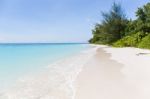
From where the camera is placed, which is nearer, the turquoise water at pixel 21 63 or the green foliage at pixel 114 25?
the turquoise water at pixel 21 63

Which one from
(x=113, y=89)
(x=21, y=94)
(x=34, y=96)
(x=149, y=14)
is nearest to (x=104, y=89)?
(x=113, y=89)

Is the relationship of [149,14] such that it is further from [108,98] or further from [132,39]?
[108,98]

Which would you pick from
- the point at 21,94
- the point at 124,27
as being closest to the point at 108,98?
the point at 21,94

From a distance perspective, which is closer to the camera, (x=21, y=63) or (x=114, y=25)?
(x=21, y=63)

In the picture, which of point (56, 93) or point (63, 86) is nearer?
point (56, 93)

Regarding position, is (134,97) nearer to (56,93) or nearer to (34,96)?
(56,93)

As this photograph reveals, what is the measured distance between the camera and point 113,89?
16.8 ft

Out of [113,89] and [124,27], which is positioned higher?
[124,27]

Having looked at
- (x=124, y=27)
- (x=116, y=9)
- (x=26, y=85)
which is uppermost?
(x=116, y=9)

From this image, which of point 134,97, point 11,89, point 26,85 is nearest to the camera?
point 134,97

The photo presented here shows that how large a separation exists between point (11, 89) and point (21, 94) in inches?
28.7

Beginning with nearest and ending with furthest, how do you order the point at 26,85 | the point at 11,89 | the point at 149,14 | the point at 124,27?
1. the point at 11,89
2. the point at 26,85
3. the point at 149,14
4. the point at 124,27

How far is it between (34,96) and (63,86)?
1.11 metres

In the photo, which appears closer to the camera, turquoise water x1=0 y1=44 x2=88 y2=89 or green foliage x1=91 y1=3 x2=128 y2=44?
turquoise water x1=0 y1=44 x2=88 y2=89
